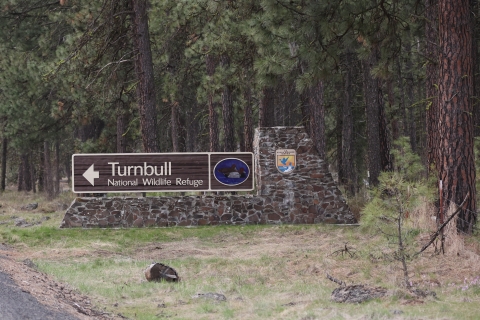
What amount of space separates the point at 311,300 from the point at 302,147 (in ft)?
Result: 36.8

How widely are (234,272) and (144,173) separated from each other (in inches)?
321

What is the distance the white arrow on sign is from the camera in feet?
66.4

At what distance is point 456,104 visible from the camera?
13.1 m

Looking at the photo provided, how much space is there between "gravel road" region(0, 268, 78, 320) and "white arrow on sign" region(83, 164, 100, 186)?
11.1 meters

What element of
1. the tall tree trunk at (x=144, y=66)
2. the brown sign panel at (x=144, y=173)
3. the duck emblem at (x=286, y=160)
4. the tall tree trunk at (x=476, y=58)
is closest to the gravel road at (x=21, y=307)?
the brown sign panel at (x=144, y=173)

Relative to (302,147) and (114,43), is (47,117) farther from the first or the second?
(302,147)

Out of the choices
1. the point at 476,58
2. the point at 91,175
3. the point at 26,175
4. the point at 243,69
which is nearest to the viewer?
the point at 91,175

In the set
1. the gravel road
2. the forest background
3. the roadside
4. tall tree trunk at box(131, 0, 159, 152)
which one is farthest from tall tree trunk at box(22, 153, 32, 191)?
the gravel road

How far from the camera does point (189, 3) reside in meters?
21.2

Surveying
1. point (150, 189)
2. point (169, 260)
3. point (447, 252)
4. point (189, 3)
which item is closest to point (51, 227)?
point (150, 189)

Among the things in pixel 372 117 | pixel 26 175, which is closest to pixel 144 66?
pixel 372 117

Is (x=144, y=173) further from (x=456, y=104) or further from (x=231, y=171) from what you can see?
(x=456, y=104)

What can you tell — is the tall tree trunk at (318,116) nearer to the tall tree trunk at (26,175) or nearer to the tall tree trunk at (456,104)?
the tall tree trunk at (456,104)

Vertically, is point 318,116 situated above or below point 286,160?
above
